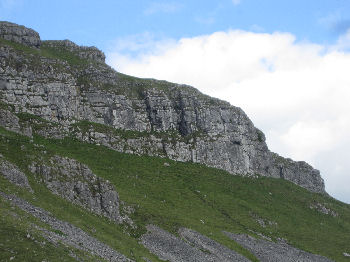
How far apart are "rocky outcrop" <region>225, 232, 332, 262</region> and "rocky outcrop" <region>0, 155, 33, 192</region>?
46.1m

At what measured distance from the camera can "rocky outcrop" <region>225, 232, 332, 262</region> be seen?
81.5 metres

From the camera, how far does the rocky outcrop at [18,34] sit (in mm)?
139000

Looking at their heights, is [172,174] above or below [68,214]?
above

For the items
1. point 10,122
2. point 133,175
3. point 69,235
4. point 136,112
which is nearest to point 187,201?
point 133,175

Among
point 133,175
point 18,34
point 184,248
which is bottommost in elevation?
point 184,248

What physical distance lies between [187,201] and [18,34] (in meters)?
86.3

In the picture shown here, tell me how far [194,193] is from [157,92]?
5403 centimetres

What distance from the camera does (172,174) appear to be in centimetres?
12231

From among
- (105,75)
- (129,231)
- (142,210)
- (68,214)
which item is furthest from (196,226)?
(105,75)

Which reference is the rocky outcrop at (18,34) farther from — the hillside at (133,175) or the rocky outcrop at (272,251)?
the rocky outcrop at (272,251)

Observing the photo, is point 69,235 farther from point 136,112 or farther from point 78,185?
point 136,112

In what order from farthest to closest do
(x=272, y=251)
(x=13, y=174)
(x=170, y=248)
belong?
(x=272, y=251)
(x=170, y=248)
(x=13, y=174)

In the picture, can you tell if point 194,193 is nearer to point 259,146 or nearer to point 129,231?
point 129,231

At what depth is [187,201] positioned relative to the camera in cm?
10494
